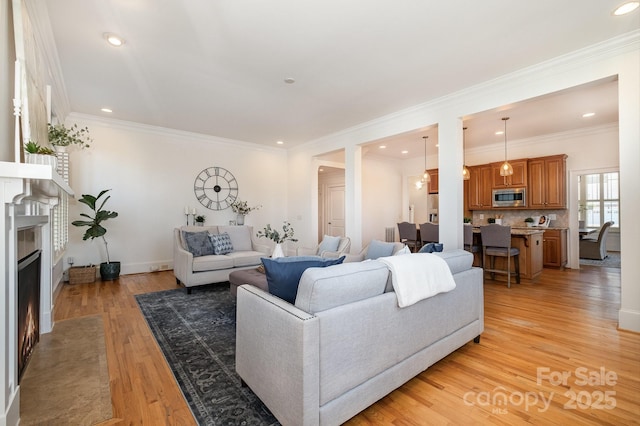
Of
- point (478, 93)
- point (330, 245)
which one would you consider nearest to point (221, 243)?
point (330, 245)

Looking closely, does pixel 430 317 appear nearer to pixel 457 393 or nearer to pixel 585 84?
pixel 457 393

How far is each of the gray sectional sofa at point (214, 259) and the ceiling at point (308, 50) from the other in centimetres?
201

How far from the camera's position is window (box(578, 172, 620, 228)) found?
27.4ft

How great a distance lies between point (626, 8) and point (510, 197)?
15.7 feet

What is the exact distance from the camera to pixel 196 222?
587 centimetres

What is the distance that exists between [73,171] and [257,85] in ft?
11.9

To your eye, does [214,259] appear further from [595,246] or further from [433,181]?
[595,246]

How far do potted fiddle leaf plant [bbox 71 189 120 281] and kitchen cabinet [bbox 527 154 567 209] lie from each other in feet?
26.3

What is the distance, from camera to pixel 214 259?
427 cm

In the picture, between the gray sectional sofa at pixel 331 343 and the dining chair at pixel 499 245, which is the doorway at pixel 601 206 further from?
the gray sectional sofa at pixel 331 343

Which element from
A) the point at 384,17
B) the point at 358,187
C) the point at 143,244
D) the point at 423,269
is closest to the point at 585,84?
the point at 384,17

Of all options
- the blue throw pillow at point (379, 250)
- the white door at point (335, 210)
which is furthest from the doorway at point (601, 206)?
the blue throw pillow at point (379, 250)

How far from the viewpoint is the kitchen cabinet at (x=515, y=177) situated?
20.6 feet

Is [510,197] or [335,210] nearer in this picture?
[510,197]
